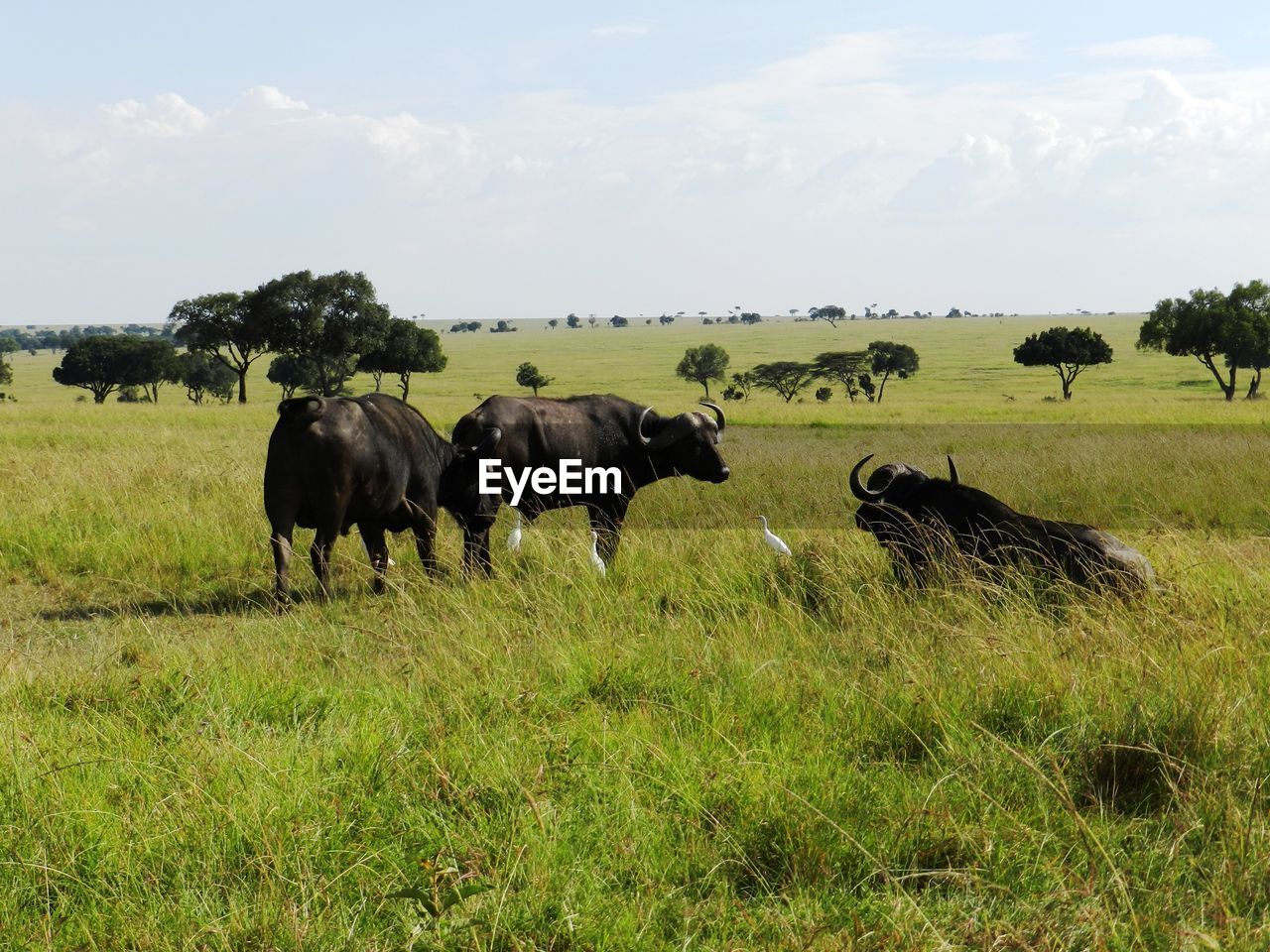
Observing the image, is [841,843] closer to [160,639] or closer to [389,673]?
[389,673]

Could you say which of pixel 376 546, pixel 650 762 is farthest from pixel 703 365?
pixel 650 762

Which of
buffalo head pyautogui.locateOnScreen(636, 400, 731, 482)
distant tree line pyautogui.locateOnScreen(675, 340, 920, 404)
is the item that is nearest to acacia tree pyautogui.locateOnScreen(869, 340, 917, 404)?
distant tree line pyautogui.locateOnScreen(675, 340, 920, 404)

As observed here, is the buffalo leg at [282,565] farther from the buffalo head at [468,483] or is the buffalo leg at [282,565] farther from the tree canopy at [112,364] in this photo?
the tree canopy at [112,364]

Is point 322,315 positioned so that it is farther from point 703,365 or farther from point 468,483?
point 468,483

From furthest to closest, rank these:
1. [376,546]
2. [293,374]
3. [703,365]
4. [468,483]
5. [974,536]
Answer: [703,365] < [293,374] < [468,483] < [376,546] < [974,536]

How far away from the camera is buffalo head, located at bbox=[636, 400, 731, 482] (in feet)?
38.1

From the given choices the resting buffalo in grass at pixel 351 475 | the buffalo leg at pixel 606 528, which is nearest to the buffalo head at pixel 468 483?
the resting buffalo in grass at pixel 351 475

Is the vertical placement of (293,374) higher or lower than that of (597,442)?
higher

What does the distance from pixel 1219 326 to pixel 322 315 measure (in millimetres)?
48151

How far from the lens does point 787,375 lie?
79750mm

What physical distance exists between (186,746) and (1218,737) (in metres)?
4.21

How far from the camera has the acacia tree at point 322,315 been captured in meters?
61.8

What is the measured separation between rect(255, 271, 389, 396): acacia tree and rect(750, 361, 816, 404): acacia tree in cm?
2787

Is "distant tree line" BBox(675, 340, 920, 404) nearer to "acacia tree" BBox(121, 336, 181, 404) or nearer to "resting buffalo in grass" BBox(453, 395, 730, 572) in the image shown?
"acacia tree" BBox(121, 336, 181, 404)
